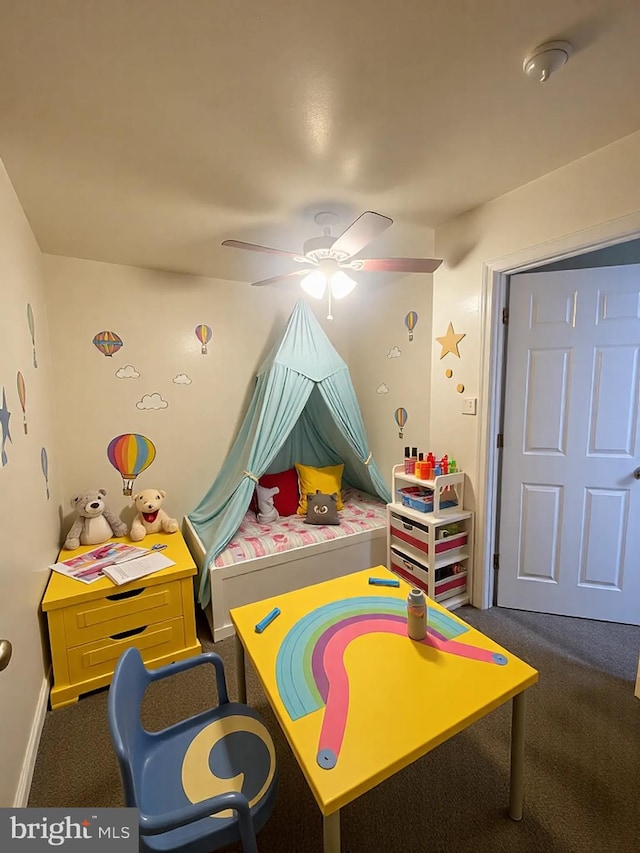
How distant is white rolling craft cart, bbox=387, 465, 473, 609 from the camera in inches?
93.9

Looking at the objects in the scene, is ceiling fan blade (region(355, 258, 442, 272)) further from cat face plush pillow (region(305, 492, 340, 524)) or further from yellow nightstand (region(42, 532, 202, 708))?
yellow nightstand (region(42, 532, 202, 708))

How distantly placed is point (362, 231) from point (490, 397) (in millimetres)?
1292

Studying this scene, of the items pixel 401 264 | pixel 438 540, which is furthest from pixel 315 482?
pixel 401 264

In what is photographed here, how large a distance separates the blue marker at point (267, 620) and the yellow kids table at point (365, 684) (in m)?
0.01

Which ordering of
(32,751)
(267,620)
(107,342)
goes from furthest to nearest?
(107,342)
(32,751)
(267,620)

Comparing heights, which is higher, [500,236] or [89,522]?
[500,236]

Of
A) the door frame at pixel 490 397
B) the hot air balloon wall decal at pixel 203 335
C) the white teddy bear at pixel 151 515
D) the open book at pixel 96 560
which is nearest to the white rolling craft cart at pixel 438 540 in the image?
the door frame at pixel 490 397

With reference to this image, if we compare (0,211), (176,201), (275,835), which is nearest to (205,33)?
(176,201)

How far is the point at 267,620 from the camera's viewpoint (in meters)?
1.42

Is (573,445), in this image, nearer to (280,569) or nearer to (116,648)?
(280,569)

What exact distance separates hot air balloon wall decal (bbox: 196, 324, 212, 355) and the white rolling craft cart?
72.6 inches

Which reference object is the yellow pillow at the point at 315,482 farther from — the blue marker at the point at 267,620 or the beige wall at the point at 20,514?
the beige wall at the point at 20,514

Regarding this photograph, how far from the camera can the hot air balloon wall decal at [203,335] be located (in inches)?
120

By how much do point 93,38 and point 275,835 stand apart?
8.27 ft
